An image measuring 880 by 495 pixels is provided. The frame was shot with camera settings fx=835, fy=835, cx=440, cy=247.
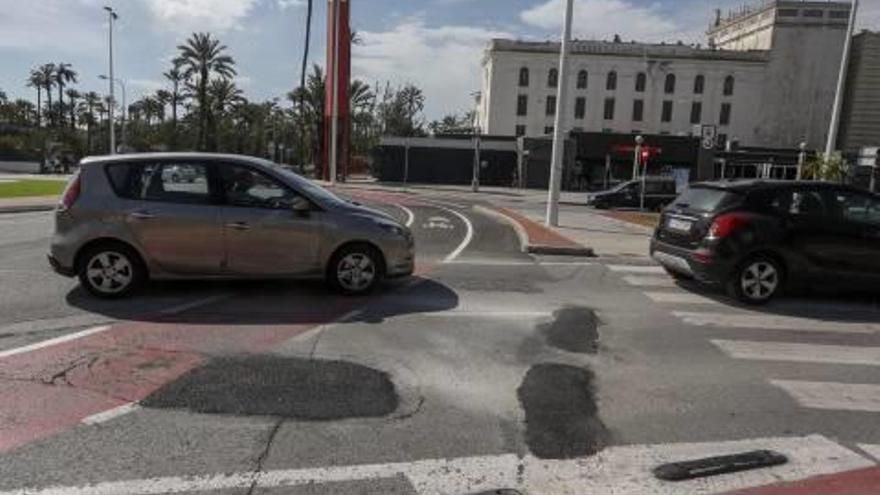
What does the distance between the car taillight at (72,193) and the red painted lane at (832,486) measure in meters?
7.28

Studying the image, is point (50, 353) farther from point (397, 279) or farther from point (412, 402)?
point (397, 279)

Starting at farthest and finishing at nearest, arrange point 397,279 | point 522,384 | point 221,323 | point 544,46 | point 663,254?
1. point 544,46
2. point 663,254
3. point 397,279
4. point 221,323
5. point 522,384

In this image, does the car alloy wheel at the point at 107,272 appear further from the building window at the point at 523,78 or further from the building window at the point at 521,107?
the building window at the point at 523,78

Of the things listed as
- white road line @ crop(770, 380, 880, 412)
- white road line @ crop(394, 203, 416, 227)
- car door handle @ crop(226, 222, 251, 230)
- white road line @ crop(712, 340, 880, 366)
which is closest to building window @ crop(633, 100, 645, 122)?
white road line @ crop(394, 203, 416, 227)

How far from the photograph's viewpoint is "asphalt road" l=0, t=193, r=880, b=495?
473 centimetres

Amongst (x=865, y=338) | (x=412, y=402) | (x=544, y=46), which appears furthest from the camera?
(x=544, y=46)

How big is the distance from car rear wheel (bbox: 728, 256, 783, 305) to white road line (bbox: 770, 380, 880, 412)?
132 inches

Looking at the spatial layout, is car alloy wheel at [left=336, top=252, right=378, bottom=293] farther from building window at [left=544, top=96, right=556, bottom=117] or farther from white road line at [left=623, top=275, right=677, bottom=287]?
building window at [left=544, top=96, right=556, bottom=117]

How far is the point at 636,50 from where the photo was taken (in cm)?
9769

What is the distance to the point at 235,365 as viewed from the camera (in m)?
6.57

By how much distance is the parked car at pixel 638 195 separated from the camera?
4009 centimetres

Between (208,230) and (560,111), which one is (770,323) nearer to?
(208,230)

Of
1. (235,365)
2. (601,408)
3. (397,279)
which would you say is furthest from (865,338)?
(235,365)

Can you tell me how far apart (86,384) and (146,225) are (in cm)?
323
